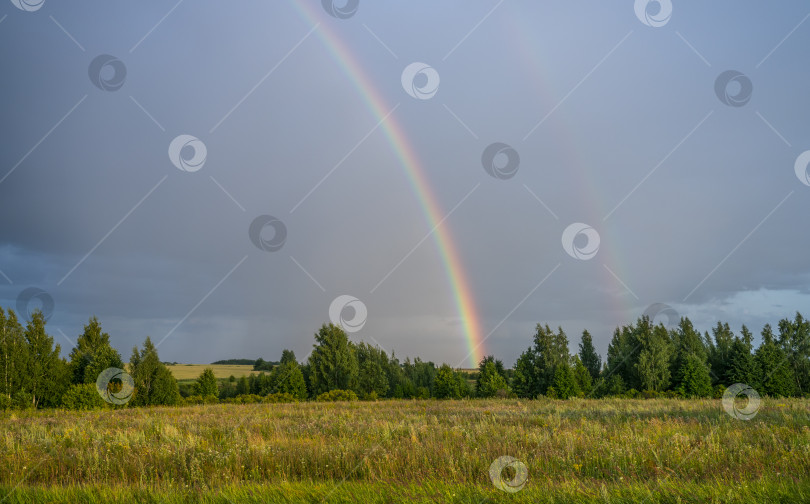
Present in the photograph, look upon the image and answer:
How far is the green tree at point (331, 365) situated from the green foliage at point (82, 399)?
19.6 metres

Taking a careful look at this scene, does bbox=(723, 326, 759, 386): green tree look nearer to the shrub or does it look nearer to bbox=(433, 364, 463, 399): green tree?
bbox=(433, 364, 463, 399): green tree

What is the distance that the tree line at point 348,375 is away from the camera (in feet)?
132

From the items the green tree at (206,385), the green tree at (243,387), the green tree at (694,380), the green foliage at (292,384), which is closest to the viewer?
the green tree at (694,380)

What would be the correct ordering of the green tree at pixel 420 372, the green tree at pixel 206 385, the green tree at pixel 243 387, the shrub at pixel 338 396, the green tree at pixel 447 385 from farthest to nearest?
the green tree at pixel 420 372, the green tree at pixel 243 387, the green tree at pixel 206 385, the green tree at pixel 447 385, the shrub at pixel 338 396

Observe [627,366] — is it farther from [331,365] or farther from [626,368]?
Answer: [331,365]

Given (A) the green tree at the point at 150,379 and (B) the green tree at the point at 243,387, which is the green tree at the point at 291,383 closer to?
(B) the green tree at the point at 243,387

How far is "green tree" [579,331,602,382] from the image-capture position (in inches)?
2921

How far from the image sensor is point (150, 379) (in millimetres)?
41688

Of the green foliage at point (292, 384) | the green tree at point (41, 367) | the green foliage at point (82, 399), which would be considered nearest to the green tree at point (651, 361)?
the green foliage at point (292, 384)

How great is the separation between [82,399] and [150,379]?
31.4ft

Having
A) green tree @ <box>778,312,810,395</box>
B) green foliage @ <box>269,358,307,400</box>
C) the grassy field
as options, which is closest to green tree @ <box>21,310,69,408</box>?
green foliage @ <box>269,358,307,400</box>

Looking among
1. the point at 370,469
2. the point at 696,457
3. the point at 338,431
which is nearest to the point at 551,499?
the point at 370,469

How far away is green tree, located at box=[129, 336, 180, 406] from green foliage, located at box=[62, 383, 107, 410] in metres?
8.10

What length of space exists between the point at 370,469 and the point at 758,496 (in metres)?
5.65
